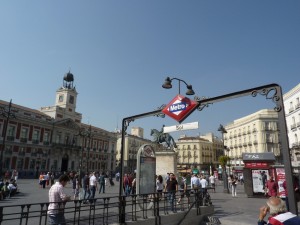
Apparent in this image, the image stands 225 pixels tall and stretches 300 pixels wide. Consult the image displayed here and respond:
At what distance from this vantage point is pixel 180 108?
894 cm

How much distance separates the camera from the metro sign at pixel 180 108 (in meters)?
8.65

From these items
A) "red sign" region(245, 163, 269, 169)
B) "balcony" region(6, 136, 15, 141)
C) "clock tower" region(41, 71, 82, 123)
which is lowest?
"red sign" region(245, 163, 269, 169)

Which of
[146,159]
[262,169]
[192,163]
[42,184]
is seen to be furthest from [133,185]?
[192,163]

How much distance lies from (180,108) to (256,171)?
1221 cm

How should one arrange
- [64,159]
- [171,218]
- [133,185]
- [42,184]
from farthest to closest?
[64,159] → [42,184] → [133,185] → [171,218]

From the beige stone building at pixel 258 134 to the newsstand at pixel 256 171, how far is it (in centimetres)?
4194

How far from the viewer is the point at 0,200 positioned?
15.3 metres

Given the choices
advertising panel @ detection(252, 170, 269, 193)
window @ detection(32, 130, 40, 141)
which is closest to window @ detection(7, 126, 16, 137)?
window @ detection(32, 130, 40, 141)

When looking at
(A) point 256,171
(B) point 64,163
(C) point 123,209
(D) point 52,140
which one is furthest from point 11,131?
(C) point 123,209

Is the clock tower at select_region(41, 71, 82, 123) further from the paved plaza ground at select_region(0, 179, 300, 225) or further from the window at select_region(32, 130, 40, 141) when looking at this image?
the paved plaza ground at select_region(0, 179, 300, 225)

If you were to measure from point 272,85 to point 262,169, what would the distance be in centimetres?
1324

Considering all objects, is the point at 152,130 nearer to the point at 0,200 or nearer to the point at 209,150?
the point at 0,200

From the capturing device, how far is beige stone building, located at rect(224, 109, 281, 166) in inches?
2258

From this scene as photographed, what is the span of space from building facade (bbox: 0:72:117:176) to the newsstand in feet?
84.9
